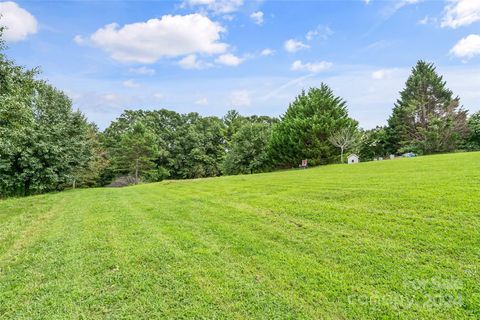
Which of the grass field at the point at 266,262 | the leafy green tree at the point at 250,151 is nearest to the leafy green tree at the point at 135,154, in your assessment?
the leafy green tree at the point at 250,151

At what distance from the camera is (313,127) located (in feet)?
71.2

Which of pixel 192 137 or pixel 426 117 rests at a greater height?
pixel 426 117

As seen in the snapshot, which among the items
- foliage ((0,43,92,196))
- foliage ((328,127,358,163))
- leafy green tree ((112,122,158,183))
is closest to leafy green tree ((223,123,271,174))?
foliage ((328,127,358,163))

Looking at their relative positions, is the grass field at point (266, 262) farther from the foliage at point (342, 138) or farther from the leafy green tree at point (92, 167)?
the leafy green tree at point (92, 167)

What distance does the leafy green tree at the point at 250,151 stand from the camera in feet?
89.6

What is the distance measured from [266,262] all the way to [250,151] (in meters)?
24.1

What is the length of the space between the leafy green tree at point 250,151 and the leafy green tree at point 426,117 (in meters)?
A: 15.7

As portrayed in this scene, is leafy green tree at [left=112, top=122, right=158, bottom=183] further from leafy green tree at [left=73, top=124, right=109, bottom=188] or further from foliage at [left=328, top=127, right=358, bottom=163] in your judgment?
foliage at [left=328, top=127, right=358, bottom=163]

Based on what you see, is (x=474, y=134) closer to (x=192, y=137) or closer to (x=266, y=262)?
(x=192, y=137)

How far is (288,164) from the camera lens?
25094 mm

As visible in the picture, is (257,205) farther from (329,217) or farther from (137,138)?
(137,138)

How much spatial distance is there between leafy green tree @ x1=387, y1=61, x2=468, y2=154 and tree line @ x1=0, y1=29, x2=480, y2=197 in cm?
11

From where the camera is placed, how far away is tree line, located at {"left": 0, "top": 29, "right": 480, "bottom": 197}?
55.9 ft

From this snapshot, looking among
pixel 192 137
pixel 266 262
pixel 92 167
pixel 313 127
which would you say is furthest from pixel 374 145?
pixel 266 262
